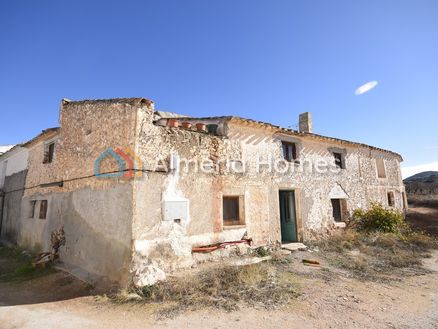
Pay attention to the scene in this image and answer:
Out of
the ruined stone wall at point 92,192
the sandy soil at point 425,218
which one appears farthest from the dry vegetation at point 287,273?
the sandy soil at point 425,218

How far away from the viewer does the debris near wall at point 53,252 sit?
7777mm

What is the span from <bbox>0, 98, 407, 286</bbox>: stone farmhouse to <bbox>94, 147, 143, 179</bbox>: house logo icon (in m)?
0.03

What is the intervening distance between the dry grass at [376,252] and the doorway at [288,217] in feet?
3.98

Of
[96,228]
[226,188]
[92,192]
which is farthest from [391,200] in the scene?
[92,192]

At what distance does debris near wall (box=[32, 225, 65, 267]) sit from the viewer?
778 centimetres

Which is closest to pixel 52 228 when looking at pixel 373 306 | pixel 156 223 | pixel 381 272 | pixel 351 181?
pixel 156 223

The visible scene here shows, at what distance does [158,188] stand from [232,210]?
326 centimetres

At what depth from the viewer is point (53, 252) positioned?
26.3 ft

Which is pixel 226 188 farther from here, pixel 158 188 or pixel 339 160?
pixel 339 160

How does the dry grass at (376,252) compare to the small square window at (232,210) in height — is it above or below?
below

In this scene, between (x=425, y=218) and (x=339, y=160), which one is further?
(x=425, y=218)

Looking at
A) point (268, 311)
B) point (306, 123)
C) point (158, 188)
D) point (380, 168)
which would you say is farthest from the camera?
point (380, 168)

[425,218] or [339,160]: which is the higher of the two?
[339,160]

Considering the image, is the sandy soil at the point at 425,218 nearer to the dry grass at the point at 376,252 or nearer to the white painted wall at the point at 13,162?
the dry grass at the point at 376,252
